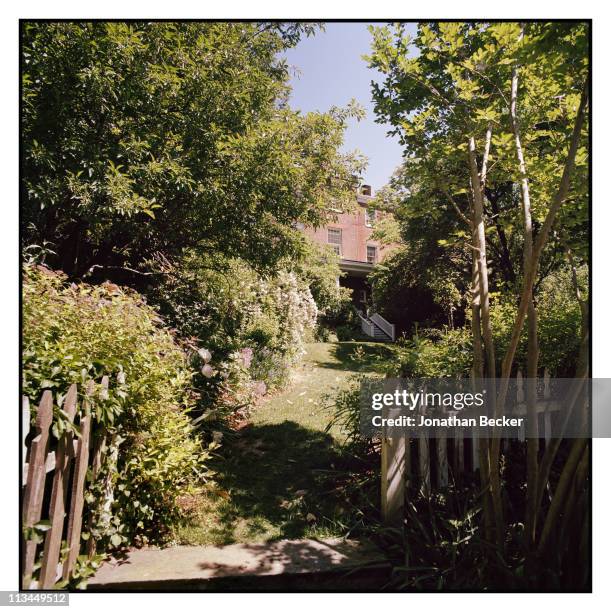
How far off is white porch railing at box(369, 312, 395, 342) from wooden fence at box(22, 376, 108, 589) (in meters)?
3.12

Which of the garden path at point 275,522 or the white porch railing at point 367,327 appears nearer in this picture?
the garden path at point 275,522

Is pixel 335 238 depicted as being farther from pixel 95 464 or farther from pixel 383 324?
pixel 95 464

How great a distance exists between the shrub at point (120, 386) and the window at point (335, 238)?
273 cm

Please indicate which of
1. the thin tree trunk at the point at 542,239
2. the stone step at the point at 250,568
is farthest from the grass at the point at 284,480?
the thin tree trunk at the point at 542,239

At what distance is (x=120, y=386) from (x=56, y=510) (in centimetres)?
63

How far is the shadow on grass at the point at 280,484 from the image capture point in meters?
2.86

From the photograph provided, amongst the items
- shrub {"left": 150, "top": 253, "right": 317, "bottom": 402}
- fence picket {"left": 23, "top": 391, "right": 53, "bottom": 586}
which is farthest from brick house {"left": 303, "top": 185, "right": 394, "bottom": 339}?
fence picket {"left": 23, "top": 391, "right": 53, "bottom": 586}

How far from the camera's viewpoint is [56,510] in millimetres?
1813

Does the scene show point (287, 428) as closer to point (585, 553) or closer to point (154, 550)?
point (154, 550)

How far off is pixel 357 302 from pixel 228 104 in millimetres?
2761

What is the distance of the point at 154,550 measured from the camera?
2.44 meters

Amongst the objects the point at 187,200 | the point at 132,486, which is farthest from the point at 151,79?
the point at 132,486

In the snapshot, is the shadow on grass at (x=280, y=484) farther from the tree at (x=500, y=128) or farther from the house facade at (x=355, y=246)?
the house facade at (x=355, y=246)

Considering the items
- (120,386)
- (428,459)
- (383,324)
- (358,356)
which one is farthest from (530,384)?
(383,324)
